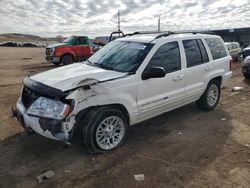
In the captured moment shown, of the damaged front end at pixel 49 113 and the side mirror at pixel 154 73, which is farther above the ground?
the side mirror at pixel 154 73

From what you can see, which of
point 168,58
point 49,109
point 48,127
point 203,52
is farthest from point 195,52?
point 48,127

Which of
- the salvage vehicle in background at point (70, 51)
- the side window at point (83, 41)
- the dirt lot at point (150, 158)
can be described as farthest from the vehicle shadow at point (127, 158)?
the side window at point (83, 41)

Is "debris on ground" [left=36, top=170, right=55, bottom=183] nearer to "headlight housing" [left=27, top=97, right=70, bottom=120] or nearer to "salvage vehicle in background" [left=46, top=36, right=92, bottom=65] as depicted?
"headlight housing" [left=27, top=97, right=70, bottom=120]

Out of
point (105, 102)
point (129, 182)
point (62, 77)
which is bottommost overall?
point (129, 182)

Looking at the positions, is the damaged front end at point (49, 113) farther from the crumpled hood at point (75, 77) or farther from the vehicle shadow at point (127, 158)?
the vehicle shadow at point (127, 158)

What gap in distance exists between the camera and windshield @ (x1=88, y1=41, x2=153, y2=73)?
455cm

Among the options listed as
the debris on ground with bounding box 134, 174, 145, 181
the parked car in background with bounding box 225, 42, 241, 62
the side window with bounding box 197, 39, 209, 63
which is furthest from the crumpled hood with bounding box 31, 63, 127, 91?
the parked car in background with bounding box 225, 42, 241, 62

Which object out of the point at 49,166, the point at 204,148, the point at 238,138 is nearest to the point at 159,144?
the point at 204,148

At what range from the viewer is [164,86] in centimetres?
485

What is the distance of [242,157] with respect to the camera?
415 cm

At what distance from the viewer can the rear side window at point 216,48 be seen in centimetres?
613

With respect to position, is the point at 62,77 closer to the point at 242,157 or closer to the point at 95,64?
the point at 95,64

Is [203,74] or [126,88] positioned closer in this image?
[126,88]

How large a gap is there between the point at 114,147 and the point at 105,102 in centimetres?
86
